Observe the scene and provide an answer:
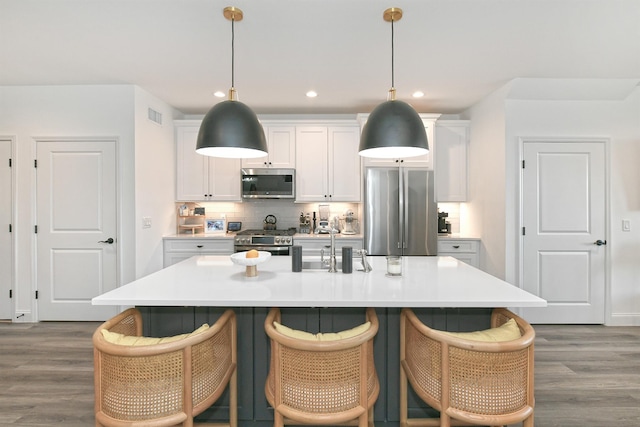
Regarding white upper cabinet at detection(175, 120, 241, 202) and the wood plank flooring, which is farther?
white upper cabinet at detection(175, 120, 241, 202)

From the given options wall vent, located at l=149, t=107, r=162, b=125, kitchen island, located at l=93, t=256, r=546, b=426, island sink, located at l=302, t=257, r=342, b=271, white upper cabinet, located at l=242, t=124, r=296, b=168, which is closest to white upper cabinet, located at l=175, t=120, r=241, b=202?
white upper cabinet, located at l=242, t=124, r=296, b=168

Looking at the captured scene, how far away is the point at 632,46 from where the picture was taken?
2602mm

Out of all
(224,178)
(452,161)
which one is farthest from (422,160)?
(224,178)

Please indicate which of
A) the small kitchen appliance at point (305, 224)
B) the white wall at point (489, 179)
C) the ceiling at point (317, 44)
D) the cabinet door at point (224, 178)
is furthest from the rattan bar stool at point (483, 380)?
the cabinet door at point (224, 178)

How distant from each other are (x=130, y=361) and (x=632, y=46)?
13.3 feet

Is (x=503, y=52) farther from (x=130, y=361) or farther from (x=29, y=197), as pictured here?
(x=29, y=197)

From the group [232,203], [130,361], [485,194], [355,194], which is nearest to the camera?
[130,361]

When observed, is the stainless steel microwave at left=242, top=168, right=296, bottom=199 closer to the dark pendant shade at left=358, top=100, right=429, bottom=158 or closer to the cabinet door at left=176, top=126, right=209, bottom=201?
the cabinet door at left=176, top=126, right=209, bottom=201

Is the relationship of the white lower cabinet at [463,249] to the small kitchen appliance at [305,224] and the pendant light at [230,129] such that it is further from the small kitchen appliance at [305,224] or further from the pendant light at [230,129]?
the pendant light at [230,129]

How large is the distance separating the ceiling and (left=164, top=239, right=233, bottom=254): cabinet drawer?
1754mm

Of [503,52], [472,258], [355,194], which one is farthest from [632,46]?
[355,194]

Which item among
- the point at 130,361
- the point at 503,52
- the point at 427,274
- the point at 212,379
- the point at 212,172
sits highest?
the point at 503,52

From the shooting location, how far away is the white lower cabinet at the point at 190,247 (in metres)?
3.96

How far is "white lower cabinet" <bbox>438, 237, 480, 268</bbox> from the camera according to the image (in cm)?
393
